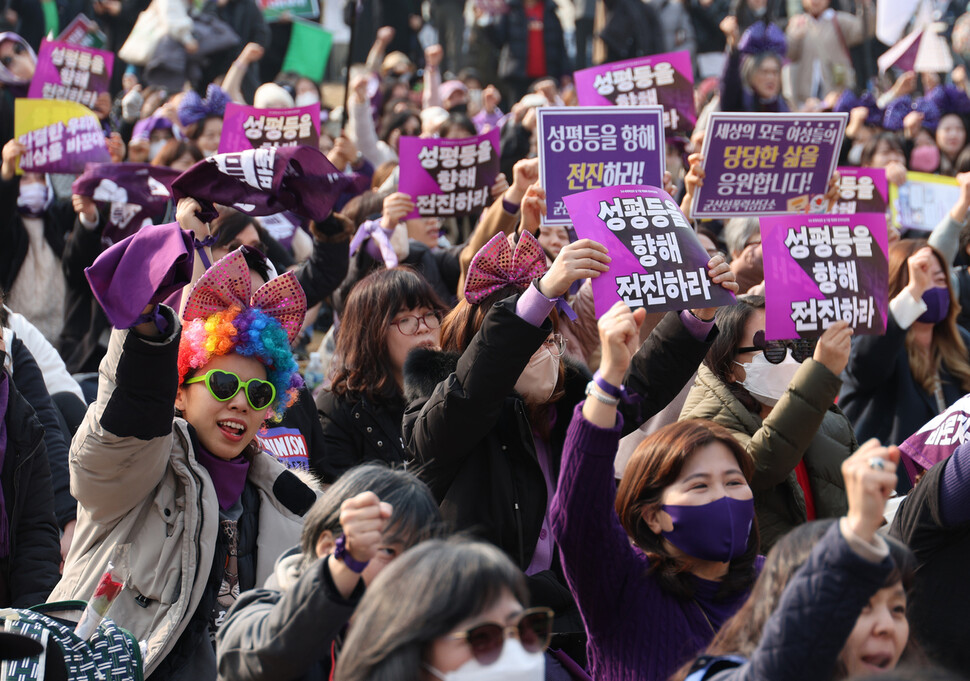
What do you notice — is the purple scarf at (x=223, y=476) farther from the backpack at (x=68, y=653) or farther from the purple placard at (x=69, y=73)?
the purple placard at (x=69, y=73)

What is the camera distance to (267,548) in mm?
3658

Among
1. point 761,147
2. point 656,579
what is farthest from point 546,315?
point 761,147

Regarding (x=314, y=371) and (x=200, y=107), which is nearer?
(x=314, y=371)

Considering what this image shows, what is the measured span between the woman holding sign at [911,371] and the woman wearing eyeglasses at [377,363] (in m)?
2.23

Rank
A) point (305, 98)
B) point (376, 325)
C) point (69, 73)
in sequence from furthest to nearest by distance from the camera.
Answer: point (305, 98)
point (69, 73)
point (376, 325)

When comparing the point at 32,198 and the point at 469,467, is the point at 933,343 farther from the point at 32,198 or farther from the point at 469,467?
the point at 32,198

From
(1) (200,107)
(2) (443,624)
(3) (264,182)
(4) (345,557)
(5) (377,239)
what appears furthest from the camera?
(1) (200,107)

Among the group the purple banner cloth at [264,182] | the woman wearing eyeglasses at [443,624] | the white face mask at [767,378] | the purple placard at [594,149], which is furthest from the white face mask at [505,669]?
the purple placard at [594,149]

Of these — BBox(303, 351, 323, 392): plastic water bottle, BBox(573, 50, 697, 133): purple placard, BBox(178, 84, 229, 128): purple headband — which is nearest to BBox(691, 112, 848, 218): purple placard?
BBox(573, 50, 697, 133): purple placard

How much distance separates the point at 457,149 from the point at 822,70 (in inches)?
352

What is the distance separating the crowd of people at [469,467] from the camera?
2465 mm

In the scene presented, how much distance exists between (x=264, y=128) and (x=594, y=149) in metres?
2.66

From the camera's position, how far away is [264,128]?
743 cm

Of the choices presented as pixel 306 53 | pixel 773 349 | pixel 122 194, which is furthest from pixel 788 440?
pixel 306 53
